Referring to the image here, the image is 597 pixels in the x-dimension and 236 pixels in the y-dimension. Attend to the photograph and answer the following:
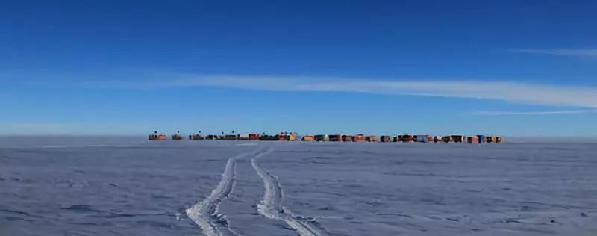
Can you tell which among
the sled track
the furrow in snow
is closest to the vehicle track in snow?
the furrow in snow

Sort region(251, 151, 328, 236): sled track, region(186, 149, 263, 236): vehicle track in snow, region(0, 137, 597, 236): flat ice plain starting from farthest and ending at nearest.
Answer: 1. region(0, 137, 597, 236): flat ice plain
2. region(251, 151, 328, 236): sled track
3. region(186, 149, 263, 236): vehicle track in snow

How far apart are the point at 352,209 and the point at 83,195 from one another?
22.3ft

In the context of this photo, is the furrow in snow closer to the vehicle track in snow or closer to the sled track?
the vehicle track in snow

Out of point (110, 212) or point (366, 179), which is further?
point (366, 179)

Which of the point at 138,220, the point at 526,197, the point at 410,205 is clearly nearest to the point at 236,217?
the point at 138,220

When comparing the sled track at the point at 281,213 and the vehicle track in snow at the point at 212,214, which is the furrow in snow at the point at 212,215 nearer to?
the vehicle track in snow at the point at 212,214

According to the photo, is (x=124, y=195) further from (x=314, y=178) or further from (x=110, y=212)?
(x=314, y=178)

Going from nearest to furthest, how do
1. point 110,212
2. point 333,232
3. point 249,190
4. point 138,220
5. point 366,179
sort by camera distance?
point 333,232 → point 138,220 → point 110,212 → point 249,190 → point 366,179

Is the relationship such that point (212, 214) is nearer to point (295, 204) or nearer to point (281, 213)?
point (281, 213)

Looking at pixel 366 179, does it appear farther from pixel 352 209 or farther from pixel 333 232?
pixel 333 232

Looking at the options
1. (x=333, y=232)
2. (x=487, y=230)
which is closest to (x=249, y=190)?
(x=333, y=232)

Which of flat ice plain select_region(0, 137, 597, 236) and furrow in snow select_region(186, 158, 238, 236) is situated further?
→ flat ice plain select_region(0, 137, 597, 236)

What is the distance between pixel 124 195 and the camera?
1433cm

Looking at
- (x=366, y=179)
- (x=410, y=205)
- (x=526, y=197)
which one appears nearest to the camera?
(x=410, y=205)
